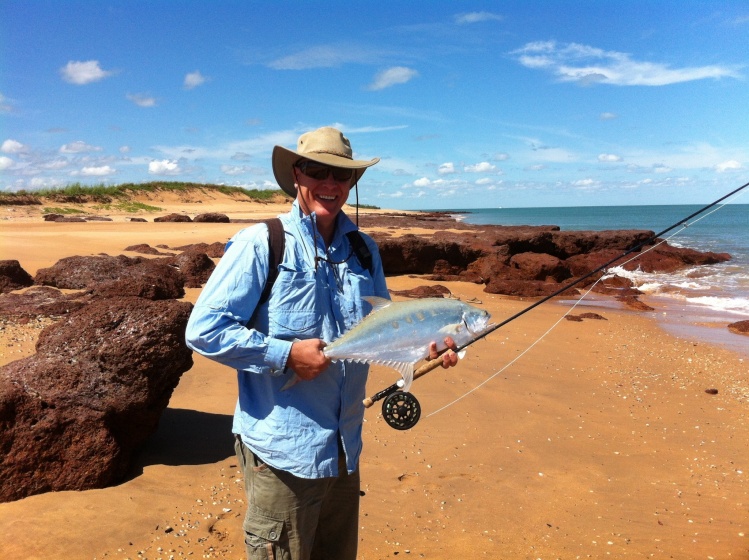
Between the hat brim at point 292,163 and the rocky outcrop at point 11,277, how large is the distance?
969cm

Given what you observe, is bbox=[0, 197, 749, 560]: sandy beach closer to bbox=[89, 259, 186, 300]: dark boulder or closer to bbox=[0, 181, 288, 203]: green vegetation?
bbox=[89, 259, 186, 300]: dark boulder

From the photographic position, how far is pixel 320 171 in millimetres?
2635

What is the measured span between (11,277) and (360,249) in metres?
10.4

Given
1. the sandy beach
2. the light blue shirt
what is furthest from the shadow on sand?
the light blue shirt

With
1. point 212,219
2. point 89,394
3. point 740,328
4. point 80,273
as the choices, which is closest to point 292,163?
point 89,394

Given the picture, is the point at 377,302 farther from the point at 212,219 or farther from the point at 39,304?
the point at 212,219

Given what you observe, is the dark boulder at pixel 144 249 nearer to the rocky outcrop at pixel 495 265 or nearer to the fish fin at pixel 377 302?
the rocky outcrop at pixel 495 265

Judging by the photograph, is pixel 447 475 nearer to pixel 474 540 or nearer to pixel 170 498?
pixel 474 540

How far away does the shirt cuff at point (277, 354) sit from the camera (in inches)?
91.8

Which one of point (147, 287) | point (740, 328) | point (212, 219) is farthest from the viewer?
point (212, 219)

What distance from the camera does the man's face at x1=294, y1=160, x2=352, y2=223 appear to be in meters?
2.63

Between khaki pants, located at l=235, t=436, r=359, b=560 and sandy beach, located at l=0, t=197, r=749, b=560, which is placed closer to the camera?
khaki pants, located at l=235, t=436, r=359, b=560

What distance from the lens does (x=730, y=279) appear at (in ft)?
63.9

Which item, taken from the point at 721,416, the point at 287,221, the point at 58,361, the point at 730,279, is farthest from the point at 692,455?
the point at 730,279
